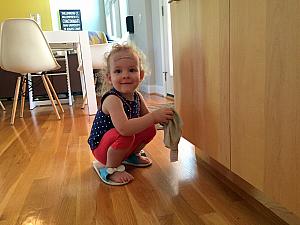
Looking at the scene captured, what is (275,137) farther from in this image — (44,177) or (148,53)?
(148,53)

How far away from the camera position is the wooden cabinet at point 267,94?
0.48 m

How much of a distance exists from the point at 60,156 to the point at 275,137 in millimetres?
958

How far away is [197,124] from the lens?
918 mm

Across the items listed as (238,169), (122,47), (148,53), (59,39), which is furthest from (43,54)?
(238,169)

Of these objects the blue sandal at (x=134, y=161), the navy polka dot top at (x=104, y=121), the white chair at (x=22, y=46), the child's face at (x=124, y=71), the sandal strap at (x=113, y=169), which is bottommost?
the blue sandal at (x=134, y=161)

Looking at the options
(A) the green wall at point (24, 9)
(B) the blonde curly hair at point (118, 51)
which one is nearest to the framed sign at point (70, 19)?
(A) the green wall at point (24, 9)

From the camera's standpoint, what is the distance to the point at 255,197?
0.76 metres

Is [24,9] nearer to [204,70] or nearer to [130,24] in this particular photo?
[130,24]

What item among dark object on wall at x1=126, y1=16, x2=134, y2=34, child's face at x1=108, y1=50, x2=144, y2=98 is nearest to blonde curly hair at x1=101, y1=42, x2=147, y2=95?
child's face at x1=108, y1=50, x2=144, y2=98

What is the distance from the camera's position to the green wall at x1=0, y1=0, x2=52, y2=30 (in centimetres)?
535

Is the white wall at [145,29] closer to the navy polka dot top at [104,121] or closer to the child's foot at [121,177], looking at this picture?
the navy polka dot top at [104,121]

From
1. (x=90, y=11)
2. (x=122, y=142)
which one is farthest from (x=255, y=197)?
(x=90, y=11)

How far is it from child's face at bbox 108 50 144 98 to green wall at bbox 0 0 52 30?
17.0ft

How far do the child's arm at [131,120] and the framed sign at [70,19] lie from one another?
5.47 meters
